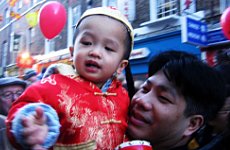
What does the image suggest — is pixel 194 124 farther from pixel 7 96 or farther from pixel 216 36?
pixel 216 36

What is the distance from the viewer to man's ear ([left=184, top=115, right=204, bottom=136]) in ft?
4.81

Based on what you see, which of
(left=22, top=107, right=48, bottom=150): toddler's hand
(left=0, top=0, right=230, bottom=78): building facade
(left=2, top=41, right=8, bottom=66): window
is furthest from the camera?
(left=2, top=41, right=8, bottom=66): window

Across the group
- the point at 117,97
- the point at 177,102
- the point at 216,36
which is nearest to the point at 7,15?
the point at 216,36

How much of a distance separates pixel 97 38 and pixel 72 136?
0.45m

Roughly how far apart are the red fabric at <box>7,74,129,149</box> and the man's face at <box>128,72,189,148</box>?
11 cm

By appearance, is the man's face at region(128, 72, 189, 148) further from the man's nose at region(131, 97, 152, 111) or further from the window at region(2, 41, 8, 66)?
the window at region(2, 41, 8, 66)

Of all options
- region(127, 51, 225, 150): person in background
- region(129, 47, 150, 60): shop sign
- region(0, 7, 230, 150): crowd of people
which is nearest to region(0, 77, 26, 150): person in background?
region(0, 7, 230, 150): crowd of people

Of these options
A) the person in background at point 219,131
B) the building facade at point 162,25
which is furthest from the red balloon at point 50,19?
the person in background at point 219,131

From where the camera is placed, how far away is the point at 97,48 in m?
1.47

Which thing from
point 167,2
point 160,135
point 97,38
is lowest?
point 160,135

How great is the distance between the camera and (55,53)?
583 inches

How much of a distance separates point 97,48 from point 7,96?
2222 millimetres

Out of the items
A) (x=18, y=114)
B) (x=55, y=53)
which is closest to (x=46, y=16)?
(x=55, y=53)

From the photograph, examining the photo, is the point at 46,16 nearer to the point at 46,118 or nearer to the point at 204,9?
the point at 204,9
